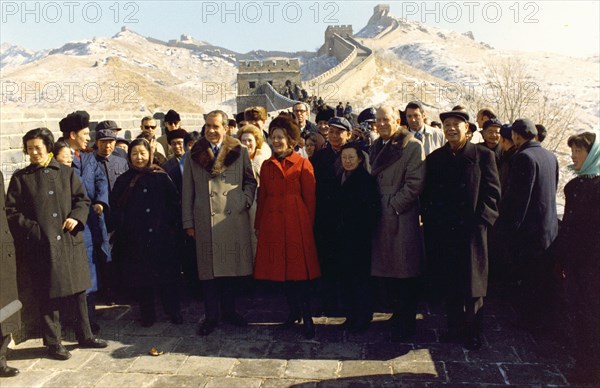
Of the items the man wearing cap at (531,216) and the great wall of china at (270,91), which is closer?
the man wearing cap at (531,216)

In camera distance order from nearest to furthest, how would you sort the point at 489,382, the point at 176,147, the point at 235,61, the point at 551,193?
1. the point at 489,382
2. the point at 551,193
3. the point at 176,147
4. the point at 235,61

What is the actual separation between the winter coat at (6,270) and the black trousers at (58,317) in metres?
0.26

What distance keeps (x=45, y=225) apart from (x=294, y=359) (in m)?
2.51

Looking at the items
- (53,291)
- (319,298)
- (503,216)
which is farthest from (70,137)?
(503,216)

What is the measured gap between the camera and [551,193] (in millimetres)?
4477

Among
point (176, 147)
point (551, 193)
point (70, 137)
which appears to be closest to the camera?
point (551, 193)

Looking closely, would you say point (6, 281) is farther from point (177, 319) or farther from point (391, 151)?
point (391, 151)

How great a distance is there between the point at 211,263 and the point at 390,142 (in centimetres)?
216

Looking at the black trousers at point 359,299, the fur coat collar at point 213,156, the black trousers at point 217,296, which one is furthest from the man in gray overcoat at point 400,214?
the black trousers at point 217,296

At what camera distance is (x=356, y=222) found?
4.61m

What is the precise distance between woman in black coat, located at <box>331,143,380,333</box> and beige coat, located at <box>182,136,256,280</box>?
0.96 m

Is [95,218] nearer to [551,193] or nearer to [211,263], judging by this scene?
[211,263]

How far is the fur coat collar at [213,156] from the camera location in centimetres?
472

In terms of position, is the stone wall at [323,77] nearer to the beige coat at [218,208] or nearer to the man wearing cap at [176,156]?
the man wearing cap at [176,156]
